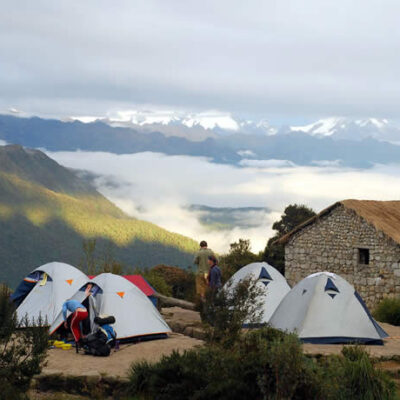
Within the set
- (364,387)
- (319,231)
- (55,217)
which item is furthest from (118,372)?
(55,217)

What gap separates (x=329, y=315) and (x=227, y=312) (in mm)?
3505

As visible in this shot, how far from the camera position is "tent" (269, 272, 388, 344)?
15.1 meters

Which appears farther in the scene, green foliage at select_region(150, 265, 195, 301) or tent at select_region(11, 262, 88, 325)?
green foliage at select_region(150, 265, 195, 301)

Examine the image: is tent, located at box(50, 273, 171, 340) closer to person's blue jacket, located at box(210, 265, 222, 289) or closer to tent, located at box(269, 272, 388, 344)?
person's blue jacket, located at box(210, 265, 222, 289)

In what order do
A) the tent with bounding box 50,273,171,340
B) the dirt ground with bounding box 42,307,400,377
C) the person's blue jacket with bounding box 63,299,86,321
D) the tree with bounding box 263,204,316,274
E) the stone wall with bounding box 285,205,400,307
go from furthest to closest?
the tree with bounding box 263,204,316,274 → the stone wall with bounding box 285,205,400,307 → the tent with bounding box 50,273,171,340 → the person's blue jacket with bounding box 63,299,86,321 → the dirt ground with bounding box 42,307,400,377

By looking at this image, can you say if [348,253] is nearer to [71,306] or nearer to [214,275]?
[214,275]

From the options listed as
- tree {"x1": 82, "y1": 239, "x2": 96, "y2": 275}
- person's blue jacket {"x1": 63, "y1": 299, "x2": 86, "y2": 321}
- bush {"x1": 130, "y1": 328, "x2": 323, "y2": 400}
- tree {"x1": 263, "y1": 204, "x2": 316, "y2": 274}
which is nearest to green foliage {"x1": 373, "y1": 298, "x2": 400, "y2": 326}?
person's blue jacket {"x1": 63, "y1": 299, "x2": 86, "y2": 321}

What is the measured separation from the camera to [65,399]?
10477mm

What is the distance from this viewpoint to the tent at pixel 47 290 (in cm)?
1711

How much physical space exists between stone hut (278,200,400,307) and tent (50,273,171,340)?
11.7 m

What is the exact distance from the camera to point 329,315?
1520cm

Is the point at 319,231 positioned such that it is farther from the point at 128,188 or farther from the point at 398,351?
the point at 128,188

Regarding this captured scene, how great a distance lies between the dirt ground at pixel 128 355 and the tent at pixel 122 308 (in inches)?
11.7

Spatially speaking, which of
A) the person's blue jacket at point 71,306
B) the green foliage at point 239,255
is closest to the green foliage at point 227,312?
the person's blue jacket at point 71,306
